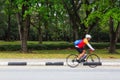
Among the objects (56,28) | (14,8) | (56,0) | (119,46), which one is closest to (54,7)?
(56,0)

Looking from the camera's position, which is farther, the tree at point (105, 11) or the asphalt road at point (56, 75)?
the tree at point (105, 11)

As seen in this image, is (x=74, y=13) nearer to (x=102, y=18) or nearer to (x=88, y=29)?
(x=88, y=29)

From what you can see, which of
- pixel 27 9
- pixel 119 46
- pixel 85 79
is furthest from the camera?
pixel 119 46

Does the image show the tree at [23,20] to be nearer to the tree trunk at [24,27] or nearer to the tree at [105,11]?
the tree trunk at [24,27]

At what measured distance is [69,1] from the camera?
36.7m

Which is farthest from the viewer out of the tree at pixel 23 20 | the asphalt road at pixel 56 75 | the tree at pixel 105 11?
the tree at pixel 23 20

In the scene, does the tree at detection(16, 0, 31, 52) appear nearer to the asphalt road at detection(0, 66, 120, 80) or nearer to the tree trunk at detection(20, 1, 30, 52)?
the tree trunk at detection(20, 1, 30, 52)

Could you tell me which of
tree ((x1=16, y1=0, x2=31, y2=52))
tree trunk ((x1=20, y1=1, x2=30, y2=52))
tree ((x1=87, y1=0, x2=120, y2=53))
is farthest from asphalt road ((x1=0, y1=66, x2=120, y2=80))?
tree trunk ((x1=20, y1=1, x2=30, y2=52))

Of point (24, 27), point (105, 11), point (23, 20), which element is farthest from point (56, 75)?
point (23, 20)

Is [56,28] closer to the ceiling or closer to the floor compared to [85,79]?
closer to the floor

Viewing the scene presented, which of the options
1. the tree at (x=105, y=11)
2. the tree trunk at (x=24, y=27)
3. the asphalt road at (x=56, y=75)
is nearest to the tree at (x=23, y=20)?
the tree trunk at (x=24, y=27)

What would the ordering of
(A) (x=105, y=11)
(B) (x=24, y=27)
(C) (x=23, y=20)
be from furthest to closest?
(C) (x=23, y=20)
(B) (x=24, y=27)
(A) (x=105, y=11)

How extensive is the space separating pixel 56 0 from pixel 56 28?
27545 mm

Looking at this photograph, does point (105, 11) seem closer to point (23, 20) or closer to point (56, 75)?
point (23, 20)
